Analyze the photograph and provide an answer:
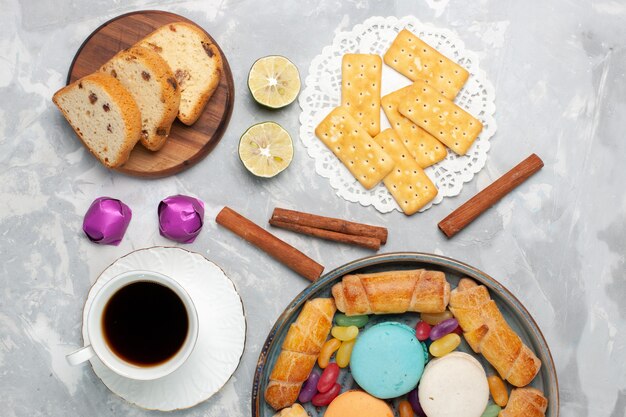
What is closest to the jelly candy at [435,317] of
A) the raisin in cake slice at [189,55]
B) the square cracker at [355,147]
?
the square cracker at [355,147]

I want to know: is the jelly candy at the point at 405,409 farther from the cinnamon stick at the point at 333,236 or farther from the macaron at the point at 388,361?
the cinnamon stick at the point at 333,236

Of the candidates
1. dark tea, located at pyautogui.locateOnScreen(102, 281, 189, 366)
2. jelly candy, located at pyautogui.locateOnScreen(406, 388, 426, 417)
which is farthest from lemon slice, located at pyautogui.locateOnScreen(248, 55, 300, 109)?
jelly candy, located at pyautogui.locateOnScreen(406, 388, 426, 417)

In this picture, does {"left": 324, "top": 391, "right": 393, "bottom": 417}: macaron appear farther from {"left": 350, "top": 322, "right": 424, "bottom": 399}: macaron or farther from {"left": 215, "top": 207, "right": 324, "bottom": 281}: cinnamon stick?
{"left": 215, "top": 207, "right": 324, "bottom": 281}: cinnamon stick

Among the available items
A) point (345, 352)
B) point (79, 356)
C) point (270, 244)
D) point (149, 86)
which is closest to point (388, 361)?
point (345, 352)

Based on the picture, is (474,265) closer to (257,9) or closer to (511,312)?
(511,312)

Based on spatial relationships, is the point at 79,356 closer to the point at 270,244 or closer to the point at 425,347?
the point at 270,244

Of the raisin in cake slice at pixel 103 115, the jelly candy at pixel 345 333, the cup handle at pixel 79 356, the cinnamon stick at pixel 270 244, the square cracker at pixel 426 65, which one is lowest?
the cup handle at pixel 79 356
